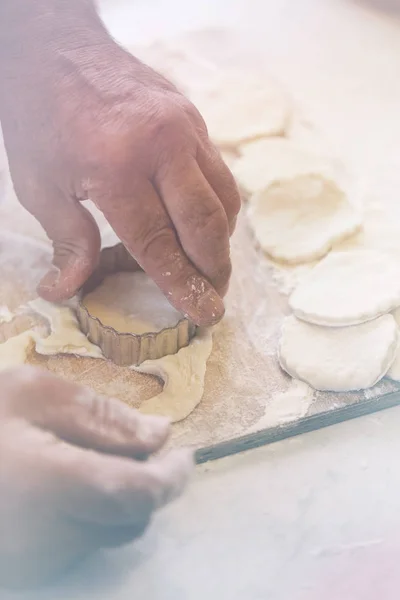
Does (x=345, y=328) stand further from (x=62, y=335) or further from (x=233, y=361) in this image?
(x=62, y=335)

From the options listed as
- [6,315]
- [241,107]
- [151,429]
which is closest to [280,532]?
[151,429]

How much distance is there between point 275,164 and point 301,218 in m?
0.19

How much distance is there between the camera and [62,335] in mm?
884

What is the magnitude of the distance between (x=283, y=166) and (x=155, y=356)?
1.84 feet

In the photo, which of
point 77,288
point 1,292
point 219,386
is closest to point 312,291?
point 219,386

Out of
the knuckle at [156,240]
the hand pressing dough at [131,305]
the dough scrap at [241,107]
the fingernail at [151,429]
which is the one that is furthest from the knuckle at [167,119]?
the dough scrap at [241,107]

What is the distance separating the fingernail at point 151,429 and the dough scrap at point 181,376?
0.23 ft

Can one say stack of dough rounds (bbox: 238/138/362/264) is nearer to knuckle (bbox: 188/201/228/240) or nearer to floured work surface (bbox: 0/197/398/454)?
floured work surface (bbox: 0/197/398/454)

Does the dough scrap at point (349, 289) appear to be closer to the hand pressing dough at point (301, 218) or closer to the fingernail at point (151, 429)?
the hand pressing dough at point (301, 218)

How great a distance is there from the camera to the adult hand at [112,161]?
2.48 feet

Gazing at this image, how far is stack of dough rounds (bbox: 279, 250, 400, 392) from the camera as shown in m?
0.86

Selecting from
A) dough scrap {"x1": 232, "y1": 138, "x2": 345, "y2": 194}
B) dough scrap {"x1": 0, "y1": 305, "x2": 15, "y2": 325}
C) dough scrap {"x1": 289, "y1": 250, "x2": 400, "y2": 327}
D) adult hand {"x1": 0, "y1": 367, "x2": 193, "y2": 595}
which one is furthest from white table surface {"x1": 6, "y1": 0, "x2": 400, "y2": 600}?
dough scrap {"x1": 232, "y1": 138, "x2": 345, "y2": 194}

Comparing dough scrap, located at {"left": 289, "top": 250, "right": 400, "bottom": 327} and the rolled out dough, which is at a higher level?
dough scrap, located at {"left": 289, "top": 250, "right": 400, "bottom": 327}

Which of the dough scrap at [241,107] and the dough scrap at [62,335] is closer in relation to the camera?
the dough scrap at [62,335]
